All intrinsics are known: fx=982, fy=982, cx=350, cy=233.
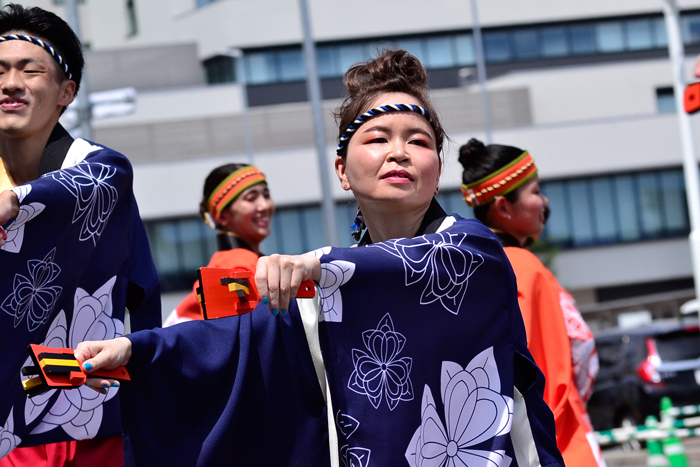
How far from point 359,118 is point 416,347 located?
0.67 meters

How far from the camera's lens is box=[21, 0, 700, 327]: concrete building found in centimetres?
3127

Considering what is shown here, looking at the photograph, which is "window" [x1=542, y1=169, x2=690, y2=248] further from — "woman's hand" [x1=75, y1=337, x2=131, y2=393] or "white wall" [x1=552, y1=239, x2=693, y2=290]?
"woman's hand" [x1=75, y1=337, x2=131, y2=393]

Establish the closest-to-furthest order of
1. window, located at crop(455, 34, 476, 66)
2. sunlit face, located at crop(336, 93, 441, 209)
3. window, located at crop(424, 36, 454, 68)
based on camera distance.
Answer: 1. sunlit face, located at crop(336, 93, 441, 209)
2. window, located at crop(424, 36, 454, 68)
3. window, located at crop(455, 34, 476, 66)

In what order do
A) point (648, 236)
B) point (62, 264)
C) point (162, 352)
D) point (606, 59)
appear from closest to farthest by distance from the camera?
point (162, 352), point (62, 264), point (648, 236), point (606, 59)

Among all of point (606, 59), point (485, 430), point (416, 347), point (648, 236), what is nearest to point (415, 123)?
point (416, 347)

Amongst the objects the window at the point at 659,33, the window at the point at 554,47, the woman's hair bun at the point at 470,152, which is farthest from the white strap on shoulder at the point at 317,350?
the window at the point at 659,33

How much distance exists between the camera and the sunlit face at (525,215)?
3.89m

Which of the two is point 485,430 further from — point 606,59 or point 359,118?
point 606,59

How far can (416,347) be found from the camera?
2.13m

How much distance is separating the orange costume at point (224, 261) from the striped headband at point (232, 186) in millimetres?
168

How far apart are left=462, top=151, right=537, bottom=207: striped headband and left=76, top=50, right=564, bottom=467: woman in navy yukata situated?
64.8 inches

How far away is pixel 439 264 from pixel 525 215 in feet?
6.01

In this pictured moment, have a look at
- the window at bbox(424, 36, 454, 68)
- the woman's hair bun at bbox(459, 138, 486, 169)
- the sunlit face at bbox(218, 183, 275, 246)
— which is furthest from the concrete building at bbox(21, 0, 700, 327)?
the woman's hair bun at bbox(459, 138, 486, 169)

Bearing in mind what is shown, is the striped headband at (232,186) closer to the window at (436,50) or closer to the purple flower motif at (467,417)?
the purple flower motif at (467,417)
